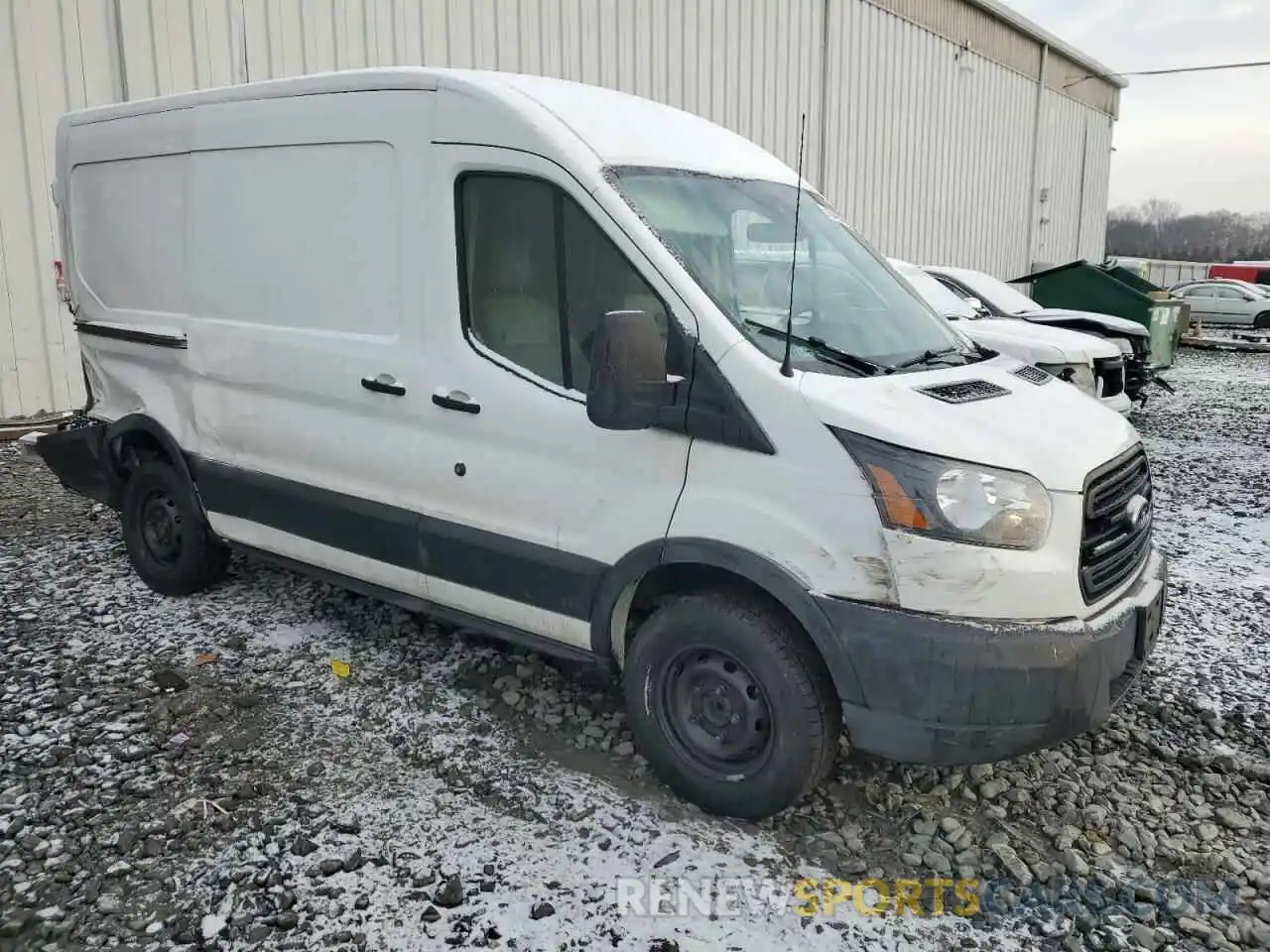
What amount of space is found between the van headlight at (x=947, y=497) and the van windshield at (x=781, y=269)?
0.47 m

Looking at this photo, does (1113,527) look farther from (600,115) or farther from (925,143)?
(925,143)

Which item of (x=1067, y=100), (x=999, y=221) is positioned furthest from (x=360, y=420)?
(x=1067, y=100)

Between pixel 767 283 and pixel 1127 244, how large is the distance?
83.6 meters

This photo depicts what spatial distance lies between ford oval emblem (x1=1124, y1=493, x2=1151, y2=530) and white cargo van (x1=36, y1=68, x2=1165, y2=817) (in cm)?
1

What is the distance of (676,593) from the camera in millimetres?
3309

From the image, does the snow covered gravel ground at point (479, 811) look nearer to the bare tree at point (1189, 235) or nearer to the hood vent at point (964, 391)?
the hood vent at point (964, 391)

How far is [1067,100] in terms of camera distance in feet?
85.0

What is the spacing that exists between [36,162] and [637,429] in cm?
763

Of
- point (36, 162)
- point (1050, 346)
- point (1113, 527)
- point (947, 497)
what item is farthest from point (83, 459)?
point (1050, 346)

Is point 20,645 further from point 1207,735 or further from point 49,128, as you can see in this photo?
point 49,128

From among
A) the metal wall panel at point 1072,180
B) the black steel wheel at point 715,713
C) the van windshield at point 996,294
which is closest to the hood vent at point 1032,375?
the black steel wheel at point 715,713

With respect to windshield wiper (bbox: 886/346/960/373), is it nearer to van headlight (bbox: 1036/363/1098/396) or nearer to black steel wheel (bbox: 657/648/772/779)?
black steel wheel (bbox: 657/648/772/779)

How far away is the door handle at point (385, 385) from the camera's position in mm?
3817

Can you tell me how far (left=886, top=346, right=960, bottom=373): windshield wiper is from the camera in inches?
133
